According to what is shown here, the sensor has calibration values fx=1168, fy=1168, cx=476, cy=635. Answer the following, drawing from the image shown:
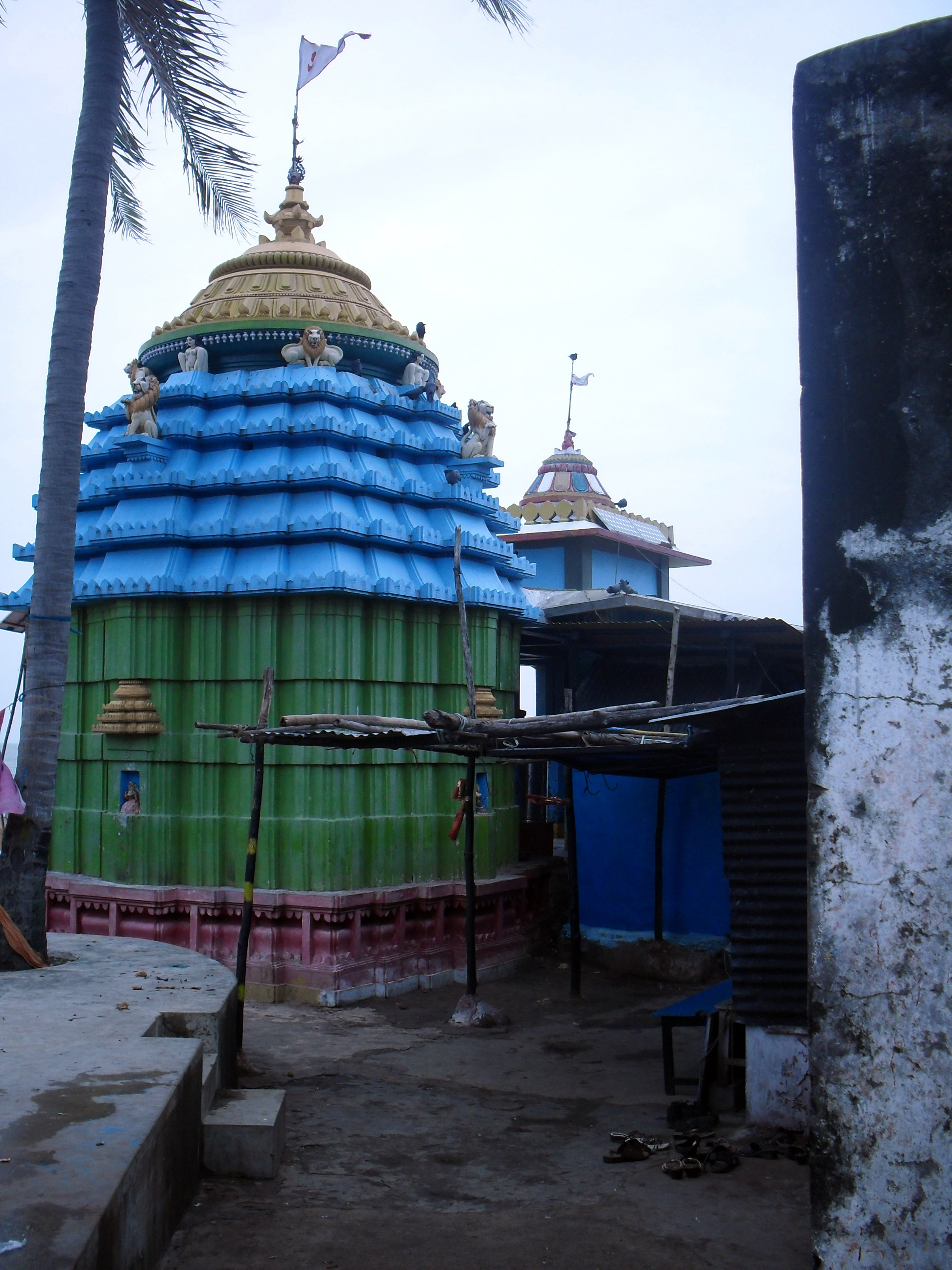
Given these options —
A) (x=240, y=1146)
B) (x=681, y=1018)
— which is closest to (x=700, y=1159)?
(x=681, y=1018)

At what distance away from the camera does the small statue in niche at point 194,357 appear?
12.6 metres

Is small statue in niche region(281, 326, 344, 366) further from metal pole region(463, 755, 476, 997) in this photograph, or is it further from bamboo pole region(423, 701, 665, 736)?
bamboo pole region(423, 701, 665, 736)

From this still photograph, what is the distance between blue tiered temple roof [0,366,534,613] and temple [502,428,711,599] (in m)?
6.32

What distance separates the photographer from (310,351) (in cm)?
1230

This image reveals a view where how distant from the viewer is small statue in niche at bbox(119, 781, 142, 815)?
11.4 metres

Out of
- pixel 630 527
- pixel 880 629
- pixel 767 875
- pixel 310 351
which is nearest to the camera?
pixel 880 629

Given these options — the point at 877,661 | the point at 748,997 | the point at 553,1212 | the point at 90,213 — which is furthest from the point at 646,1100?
the point at 90,213

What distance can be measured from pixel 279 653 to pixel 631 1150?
607 centimetres

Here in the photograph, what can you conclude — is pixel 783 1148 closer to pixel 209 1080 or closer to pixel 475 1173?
pixel 475 1173

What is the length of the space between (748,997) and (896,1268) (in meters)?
3.64

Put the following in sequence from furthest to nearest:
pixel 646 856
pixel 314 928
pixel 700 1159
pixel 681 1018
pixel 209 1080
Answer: pixel 646 856 → pixel 314 928 → pixel 681 1018 → pixel 700 1159 → pixel 209 1080

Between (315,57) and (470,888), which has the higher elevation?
(315,57)

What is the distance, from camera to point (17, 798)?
785 cm

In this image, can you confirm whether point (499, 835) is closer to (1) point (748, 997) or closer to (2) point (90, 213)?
(1) point (748, 997)
